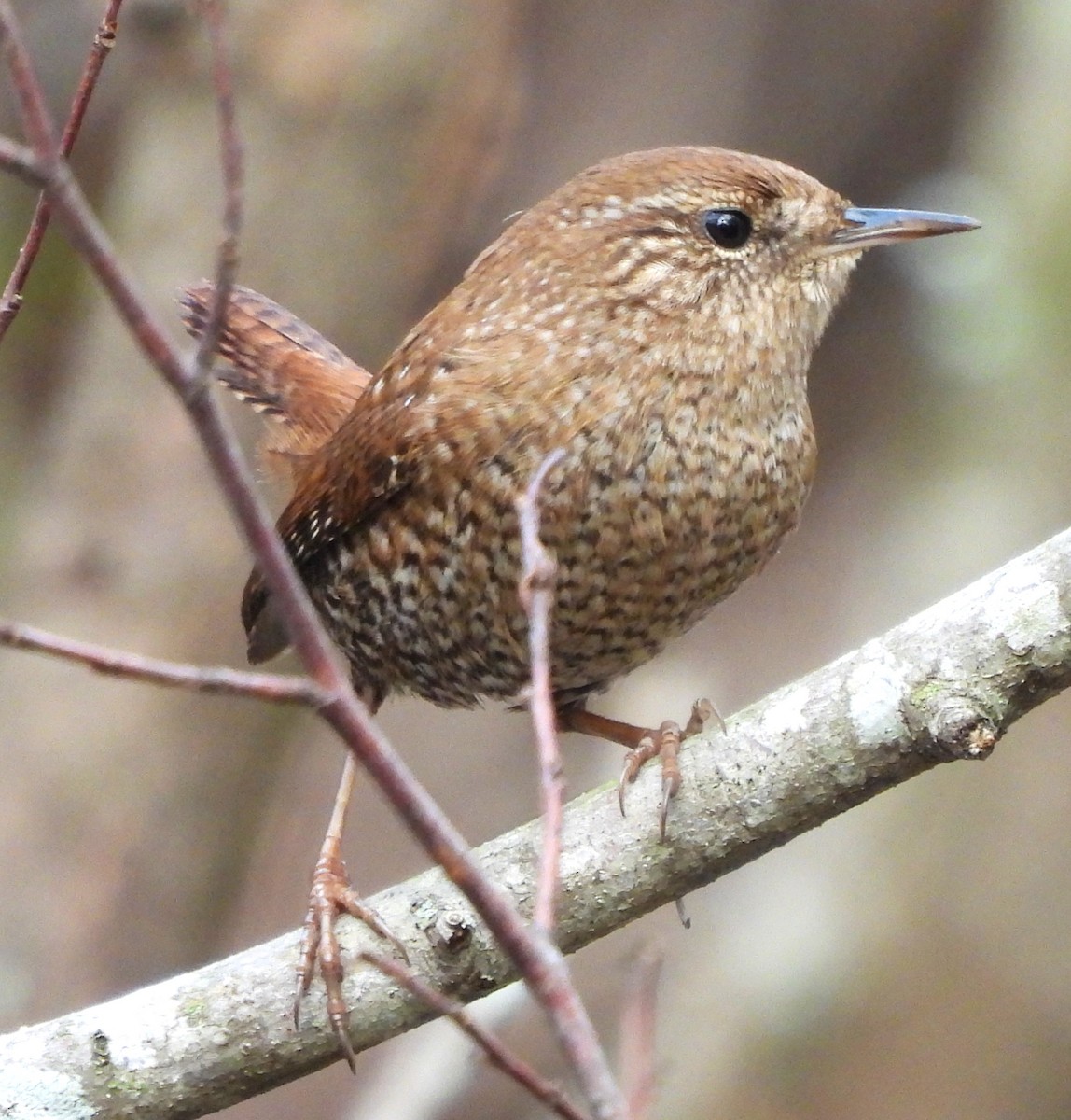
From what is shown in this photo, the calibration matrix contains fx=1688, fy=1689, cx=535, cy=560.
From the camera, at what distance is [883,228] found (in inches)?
104

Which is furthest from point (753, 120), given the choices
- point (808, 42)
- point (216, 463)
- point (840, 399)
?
point (216, 463)

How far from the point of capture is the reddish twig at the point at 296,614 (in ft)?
3.28

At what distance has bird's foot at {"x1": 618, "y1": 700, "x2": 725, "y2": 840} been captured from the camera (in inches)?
77.1

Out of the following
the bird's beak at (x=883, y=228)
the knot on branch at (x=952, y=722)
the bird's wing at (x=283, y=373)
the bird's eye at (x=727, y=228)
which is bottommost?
the knot on branch at (x=952, y=722)

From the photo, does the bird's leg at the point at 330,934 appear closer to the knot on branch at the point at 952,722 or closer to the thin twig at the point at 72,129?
the knot on branch at the point at 952,722

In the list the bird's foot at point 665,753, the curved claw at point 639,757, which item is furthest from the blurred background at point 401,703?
the curved claw at point 639,757

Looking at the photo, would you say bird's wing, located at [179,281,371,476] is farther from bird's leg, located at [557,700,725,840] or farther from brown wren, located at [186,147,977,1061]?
bird's leg, located at [557,700,725,840]

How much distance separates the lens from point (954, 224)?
104 inches

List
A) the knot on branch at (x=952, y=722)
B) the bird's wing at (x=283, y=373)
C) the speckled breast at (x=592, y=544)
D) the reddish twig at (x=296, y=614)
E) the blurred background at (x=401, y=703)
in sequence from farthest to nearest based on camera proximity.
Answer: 1. the blurred background at (x=401, y=703)
2. the bird's wing at (x=283, y=373)
3. the speckled breast at (x=592, y=544)
4. the knot on branch at (x=952, y=722)
5. the reddish twig at (x=296, y=614)

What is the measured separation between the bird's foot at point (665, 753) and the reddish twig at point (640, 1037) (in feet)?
0.67

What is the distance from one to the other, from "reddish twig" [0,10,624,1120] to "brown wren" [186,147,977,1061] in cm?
118

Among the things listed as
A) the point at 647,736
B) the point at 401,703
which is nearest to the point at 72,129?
the point at 647,736

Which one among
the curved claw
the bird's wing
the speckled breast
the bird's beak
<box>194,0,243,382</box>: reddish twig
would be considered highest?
the bird's wing

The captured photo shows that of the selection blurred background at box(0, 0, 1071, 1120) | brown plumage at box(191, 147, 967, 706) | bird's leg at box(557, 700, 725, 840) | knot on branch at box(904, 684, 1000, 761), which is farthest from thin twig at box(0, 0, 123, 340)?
blurred background at box(0, 0, 1071, 1120)
